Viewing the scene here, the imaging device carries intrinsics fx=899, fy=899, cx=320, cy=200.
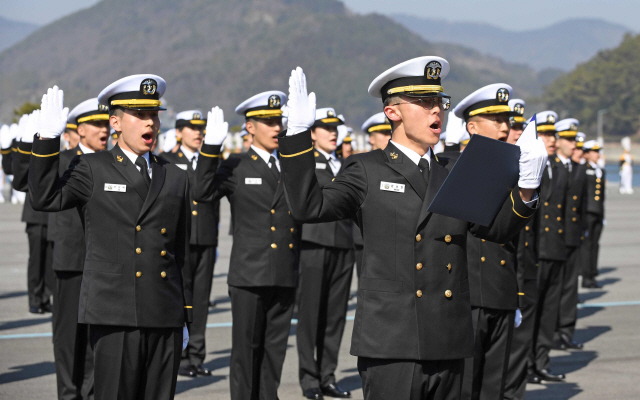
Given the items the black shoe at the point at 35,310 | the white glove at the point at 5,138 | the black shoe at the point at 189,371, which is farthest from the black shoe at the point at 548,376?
the white glove at the point at 5,138

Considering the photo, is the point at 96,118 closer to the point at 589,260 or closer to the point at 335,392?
the point at 335,392

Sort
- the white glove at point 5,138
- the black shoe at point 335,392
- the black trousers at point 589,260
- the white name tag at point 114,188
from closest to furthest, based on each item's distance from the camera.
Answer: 1. the white name tag at point 114,188
2. the black shoe at point 335,392
3. the white glove at point 5,138
4. the black trousers at point 589,260

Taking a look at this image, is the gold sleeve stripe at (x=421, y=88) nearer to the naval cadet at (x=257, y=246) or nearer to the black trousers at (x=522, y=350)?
the naval cadet at (x=257, y=246)

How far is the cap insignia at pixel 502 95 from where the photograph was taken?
603 centimetres

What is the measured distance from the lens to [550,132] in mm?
8656

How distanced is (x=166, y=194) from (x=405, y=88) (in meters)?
1.64

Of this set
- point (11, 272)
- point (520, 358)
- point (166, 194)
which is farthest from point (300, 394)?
point (11, 272)

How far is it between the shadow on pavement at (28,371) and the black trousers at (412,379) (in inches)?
191

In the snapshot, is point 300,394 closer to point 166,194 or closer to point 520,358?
point 520,358

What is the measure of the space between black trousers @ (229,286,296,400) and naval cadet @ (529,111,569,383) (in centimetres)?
281

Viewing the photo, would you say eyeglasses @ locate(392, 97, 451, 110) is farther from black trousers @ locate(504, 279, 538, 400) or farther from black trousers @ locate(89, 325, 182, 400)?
black trousers @ locate(504, 279, 538, 400)

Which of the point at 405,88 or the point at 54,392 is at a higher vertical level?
the point at 405,88

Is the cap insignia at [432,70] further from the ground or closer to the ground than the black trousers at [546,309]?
further from the ground

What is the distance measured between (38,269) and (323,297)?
456 centimetres
